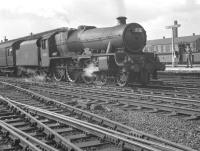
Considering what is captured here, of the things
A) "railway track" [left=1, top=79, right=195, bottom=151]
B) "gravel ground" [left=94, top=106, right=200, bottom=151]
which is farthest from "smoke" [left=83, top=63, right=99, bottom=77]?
"gravel ground" [left=94, top=106, right=200, bottom=151]

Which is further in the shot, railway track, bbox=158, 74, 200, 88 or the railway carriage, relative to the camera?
the railway carriage

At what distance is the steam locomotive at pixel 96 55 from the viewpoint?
560 inches

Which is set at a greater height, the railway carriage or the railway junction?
the railway carriage

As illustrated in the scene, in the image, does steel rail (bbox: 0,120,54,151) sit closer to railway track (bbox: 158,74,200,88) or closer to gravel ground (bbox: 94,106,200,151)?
gravel ground (bbox: 94,106,200,151)

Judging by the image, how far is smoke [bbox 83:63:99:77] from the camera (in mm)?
15098

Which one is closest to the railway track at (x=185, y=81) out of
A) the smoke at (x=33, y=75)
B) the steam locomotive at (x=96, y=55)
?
the steam locomotive at (x=96, y=55)

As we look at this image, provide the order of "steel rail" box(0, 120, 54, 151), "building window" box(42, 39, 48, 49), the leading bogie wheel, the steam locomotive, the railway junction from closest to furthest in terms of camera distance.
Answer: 1. "steel rail" box(0, 120, 54, 151)
2. the railway junction
3. the leading bogie wheel
4. the steam locomotive
5. "building window" box(42, 39, 48, 49)

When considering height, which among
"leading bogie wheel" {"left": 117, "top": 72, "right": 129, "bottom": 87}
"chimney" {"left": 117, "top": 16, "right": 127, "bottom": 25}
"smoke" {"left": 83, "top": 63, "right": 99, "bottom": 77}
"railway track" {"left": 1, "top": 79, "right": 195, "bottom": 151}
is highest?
"chimney" {"left": 117, "top": 16, "right": 127, "bottom": 25}

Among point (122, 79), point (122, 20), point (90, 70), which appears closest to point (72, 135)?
point (122, 79)

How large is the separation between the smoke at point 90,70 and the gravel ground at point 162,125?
6646 millimetres

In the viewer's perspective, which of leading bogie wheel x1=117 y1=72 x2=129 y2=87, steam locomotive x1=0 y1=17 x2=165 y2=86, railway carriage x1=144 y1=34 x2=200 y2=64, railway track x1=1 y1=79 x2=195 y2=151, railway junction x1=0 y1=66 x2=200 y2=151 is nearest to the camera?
railway track x1=1 y1=79 x2=195 y2=151

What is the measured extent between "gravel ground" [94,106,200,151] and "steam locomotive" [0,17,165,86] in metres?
5.91

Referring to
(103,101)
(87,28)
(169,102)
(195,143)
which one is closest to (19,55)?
(87,28)

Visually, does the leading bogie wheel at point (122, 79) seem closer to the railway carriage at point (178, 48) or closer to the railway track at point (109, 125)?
the railway carriage at point (178, 48)
